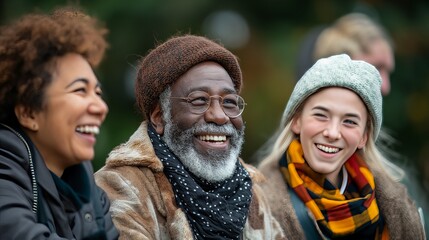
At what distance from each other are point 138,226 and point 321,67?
5.03ft

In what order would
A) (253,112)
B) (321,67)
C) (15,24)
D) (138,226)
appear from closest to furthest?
(15,24)
(138,226)
(321,67)
(253,112)

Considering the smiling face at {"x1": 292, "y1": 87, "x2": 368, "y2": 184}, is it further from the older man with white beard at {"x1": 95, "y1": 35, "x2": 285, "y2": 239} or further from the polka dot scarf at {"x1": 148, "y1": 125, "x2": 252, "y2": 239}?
the polka dot scarf at {"x1": 148, "y1": 125, "x2": 252, "y2": 239}

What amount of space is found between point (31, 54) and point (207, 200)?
1.30m

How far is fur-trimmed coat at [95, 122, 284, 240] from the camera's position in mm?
4914

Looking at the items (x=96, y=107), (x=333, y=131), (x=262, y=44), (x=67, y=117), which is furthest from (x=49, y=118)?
(x=262, y=44)

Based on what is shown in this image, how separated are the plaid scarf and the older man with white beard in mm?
317

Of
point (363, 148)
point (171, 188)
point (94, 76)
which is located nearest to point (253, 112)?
point (363, 148)

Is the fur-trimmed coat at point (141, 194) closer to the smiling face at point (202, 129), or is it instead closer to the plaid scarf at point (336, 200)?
the smiling face at point (202, 129)

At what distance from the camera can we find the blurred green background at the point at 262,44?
36.6ft

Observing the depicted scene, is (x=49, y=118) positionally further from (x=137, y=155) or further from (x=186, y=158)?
(x=186, y=158)

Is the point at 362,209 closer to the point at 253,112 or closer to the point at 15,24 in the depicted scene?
the point at 15,24

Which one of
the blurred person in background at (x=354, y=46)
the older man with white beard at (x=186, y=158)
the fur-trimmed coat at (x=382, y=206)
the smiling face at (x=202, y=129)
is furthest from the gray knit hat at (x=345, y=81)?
the blurred person in background at (x=354, y=46)

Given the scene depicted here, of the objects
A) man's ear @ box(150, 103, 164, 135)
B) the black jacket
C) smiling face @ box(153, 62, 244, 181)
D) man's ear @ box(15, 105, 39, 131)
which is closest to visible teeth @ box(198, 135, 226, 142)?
smiling face @ box(153, 62, 244, 181)

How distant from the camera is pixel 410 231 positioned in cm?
587
